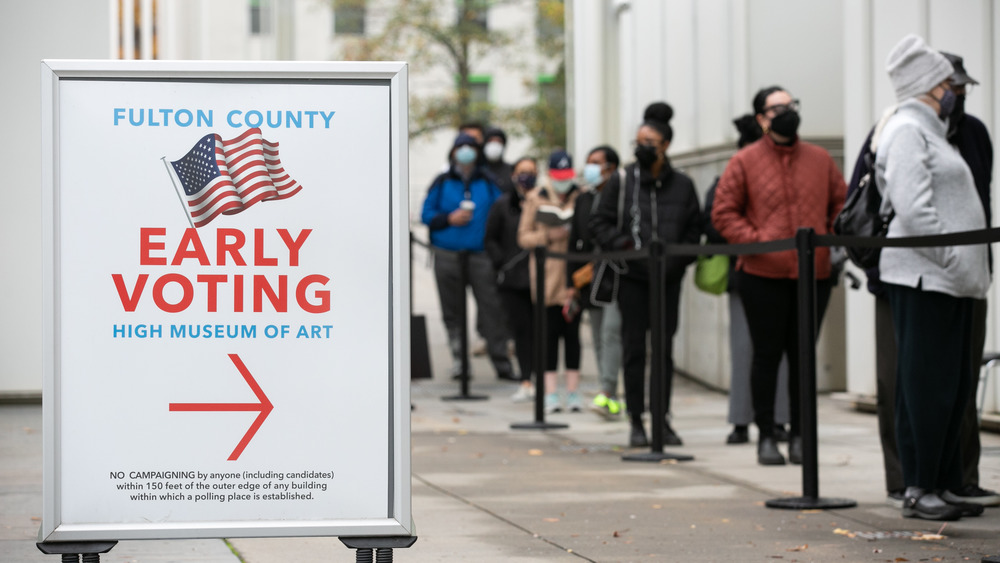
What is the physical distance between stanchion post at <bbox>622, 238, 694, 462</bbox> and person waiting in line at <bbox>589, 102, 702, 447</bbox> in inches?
21.8

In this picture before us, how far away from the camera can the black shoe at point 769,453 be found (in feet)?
25.9

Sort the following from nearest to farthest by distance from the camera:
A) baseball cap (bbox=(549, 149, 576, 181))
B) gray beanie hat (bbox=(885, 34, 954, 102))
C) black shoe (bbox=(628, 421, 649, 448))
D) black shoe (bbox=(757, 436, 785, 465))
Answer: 1. gray beanie hat (bbox=(885, 34, 954, 102))
2. black shoe (bbox=(757, 436, 785, 465))
3. black shoe (bbox=(628, 421, 649, 448))
4. baseball cap (bbox=(549, 149, 576, 181))

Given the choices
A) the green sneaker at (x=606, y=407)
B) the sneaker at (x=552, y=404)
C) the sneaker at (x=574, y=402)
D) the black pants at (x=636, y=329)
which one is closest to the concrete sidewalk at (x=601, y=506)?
the green sneaker at (x=606, y=407)

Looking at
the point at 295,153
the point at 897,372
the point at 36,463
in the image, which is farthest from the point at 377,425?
the point at 36,463

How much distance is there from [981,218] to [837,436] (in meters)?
3.37

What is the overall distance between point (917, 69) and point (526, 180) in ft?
20.4

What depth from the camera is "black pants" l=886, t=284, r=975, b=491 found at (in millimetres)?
5848

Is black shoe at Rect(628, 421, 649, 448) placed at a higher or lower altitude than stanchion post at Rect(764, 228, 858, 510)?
lower

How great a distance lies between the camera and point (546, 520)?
6.05m

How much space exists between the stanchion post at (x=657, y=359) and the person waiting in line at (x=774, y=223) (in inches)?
15.8

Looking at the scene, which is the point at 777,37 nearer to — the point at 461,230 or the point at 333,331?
the point at 461,230

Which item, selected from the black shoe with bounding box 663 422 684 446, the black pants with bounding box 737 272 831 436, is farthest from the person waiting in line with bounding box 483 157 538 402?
the black pants with bounding box 737 272 831 436

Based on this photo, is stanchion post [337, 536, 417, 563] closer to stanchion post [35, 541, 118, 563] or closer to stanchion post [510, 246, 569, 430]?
stanchion post [35, 541, 118, 563]

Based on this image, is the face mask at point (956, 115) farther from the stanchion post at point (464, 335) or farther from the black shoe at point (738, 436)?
the stanchion post at point (464, 335)
